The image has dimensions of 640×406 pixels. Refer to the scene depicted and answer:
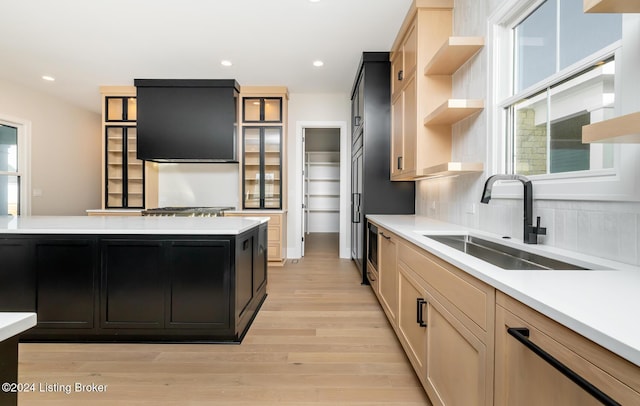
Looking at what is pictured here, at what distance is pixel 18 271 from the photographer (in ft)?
7.26

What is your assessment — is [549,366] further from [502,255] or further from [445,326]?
[502,255]

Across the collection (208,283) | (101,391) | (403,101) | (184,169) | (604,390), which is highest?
(403,101)

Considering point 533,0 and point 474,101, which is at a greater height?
point 533,0

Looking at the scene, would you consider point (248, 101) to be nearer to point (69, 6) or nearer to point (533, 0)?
point (69, 6)

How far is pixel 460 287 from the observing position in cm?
118

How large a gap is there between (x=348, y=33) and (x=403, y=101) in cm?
101

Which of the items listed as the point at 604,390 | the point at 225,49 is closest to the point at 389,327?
the point at 604,390

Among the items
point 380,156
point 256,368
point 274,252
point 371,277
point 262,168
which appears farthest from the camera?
point 262,168

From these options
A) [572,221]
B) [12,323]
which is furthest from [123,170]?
[572,221]

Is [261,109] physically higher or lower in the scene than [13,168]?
higher

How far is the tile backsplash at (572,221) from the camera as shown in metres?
1.12

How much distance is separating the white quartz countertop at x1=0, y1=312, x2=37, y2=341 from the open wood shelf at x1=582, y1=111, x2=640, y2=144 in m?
1.48

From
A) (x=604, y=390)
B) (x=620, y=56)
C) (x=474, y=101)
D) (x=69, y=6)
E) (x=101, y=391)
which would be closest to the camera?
(x=604, y=390)

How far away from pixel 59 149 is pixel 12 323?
6.47 metres
